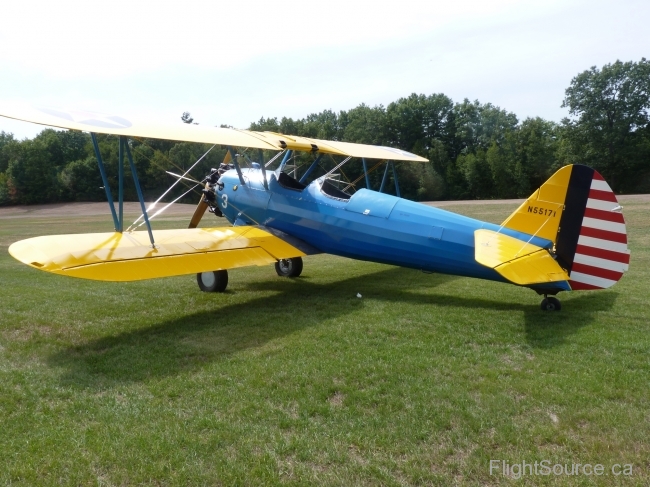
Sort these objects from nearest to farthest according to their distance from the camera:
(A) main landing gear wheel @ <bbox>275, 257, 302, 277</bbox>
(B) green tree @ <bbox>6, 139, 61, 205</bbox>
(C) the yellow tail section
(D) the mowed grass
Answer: (D) the mowed grass → (C) the yellow tail section → (A) main landing gear wheel @ <bbox>275, 257, 302, 277</bbox> → (B) green tree @ <bbox>6, 139, 61, 205</bbox>

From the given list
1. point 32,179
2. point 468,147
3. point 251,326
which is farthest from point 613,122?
point 32,179

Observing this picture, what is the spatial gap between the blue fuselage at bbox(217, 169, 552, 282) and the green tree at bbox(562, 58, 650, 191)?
39.3 m

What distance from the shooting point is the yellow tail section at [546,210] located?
6027 millimetres

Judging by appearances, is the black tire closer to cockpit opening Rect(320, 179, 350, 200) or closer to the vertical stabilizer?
cockpit opening Rect(320, 179, 350, 200)

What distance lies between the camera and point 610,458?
9.66ft

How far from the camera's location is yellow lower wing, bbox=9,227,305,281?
17.3ft

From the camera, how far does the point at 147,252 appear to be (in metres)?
6.27

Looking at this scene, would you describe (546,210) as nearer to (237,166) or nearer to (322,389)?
(322,389)

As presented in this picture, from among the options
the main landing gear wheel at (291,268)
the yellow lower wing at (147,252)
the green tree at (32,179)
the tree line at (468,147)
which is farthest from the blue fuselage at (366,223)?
the green tree at (32,179)

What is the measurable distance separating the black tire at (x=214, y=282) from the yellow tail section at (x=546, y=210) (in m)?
4.37

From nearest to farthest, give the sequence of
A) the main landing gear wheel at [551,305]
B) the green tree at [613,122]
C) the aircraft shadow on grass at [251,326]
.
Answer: the aircraft shadow on grass at [251,326], the main landing gear wheel at [551,305], the green tree at [613,122]

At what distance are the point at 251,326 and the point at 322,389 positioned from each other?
2.17 meters

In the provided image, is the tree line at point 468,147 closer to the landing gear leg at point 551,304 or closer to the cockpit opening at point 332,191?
the cockpit opening at point 332,191

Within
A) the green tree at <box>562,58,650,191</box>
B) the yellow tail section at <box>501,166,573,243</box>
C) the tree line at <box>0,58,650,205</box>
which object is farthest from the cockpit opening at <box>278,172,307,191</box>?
the green tree at <box>562,58,650,191</box>
